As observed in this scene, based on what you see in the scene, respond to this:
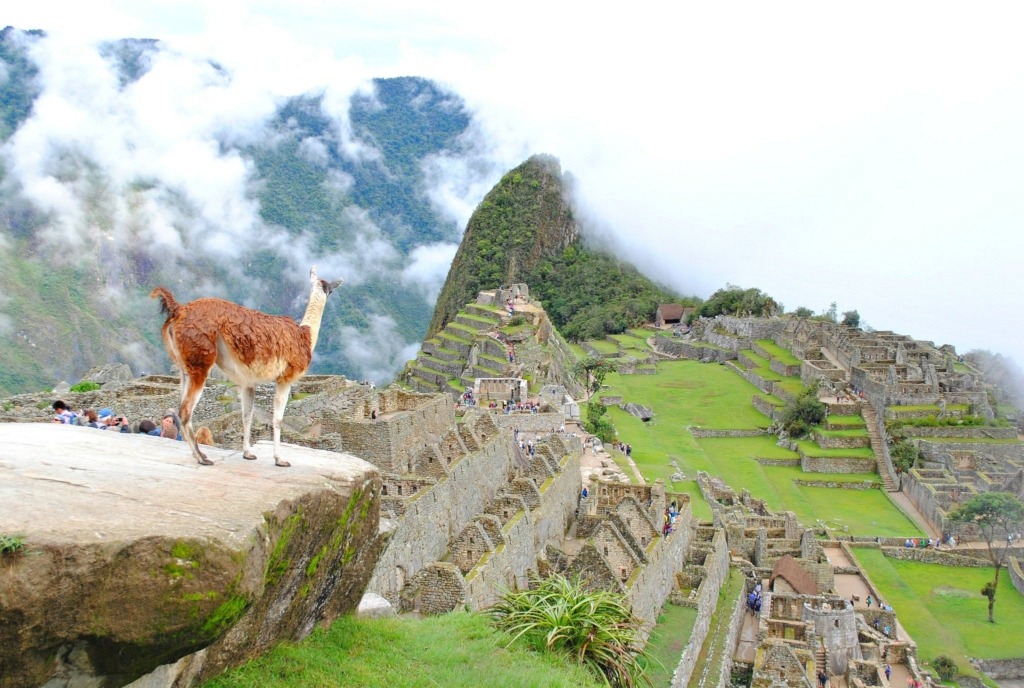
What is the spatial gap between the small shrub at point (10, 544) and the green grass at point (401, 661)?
2477 millimetres

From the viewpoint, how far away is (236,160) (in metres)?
48.0

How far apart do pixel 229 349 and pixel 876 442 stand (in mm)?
46128

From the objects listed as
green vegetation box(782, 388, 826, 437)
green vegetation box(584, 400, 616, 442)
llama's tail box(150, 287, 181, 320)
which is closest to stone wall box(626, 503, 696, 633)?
llama's tail box(150, 287, 181, 320)

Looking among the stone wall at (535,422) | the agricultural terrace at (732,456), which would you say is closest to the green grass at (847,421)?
the agricultural terrace at (732,456)

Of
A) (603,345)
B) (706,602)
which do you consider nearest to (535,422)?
(706,602)

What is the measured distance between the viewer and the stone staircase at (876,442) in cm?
4391

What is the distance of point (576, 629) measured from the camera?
34.5 ft

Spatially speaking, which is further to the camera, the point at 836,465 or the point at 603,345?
the point at 603,345

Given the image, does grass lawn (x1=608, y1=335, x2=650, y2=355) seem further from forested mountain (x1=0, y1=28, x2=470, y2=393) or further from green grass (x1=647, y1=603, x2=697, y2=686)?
green grass (x1=647, y1=603, x2=697, y2=686)

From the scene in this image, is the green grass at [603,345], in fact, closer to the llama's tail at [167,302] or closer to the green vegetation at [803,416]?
the green vegetation at [803,416]

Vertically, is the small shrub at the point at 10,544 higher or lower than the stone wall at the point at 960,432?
lower

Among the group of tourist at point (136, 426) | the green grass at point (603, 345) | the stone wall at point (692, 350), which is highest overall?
the stone wall at point (692, 350)

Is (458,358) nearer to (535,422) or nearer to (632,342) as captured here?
(535,422)

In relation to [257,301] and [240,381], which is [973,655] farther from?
[257,301]
